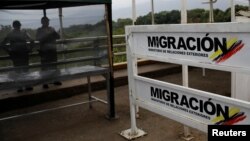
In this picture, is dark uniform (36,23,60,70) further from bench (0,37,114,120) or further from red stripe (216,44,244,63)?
red stripe (216,44,244,63)

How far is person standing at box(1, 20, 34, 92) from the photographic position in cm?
461

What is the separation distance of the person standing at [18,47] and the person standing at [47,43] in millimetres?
180

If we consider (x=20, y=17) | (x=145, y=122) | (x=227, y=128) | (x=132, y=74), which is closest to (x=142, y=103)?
(x=132, y=74)

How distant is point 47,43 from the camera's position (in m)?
5.02

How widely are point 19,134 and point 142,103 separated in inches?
77.7

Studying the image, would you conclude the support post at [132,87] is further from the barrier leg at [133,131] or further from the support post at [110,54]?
the support post at [110,54]

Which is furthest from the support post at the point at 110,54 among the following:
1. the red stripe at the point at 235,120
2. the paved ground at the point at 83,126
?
the red stripe at the point at 235,120

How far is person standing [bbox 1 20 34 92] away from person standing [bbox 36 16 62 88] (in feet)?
0.59

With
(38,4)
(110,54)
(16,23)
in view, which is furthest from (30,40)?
(110,54)

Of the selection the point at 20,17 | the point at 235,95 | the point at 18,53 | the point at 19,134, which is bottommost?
the point at 19,134

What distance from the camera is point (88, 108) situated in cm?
570

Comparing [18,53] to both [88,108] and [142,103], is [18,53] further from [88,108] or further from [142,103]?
[142,103]

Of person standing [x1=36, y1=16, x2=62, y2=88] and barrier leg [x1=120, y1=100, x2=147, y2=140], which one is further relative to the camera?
person standing [x1=36, y1=16, x2=62, y2=88]

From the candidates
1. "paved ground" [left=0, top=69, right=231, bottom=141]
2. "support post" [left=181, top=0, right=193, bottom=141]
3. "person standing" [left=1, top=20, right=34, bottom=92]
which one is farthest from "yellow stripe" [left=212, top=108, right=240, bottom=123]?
"person standing" [left=1, top=20, right=34, bottom=92]
